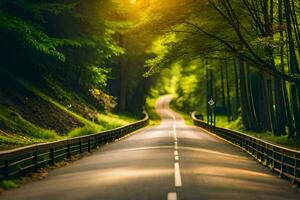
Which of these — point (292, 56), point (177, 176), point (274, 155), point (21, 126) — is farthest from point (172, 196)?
point (292, 56)

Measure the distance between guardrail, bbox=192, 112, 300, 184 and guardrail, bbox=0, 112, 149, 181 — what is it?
25.3 ft

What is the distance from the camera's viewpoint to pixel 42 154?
1877cm

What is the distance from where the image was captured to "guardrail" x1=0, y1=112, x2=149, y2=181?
15.6 metres

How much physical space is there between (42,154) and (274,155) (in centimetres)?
799

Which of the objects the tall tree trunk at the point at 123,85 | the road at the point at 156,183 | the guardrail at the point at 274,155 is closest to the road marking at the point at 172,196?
the road at the point at 156,183

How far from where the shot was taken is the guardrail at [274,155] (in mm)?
16844

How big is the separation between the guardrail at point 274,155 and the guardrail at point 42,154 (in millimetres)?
7712

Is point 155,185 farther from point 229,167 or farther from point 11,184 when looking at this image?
point 229,167

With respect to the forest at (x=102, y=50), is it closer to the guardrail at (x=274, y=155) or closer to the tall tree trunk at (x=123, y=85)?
the guardrail at (x=274, y=155)

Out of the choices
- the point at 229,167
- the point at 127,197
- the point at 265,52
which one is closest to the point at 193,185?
the point at 127,197

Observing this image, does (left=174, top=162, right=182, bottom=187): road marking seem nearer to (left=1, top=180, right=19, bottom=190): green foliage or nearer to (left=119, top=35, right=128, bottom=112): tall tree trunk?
(left=1, top=180, right=19, bottom=190): green foliage

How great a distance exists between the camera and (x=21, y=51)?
37281 millimetres

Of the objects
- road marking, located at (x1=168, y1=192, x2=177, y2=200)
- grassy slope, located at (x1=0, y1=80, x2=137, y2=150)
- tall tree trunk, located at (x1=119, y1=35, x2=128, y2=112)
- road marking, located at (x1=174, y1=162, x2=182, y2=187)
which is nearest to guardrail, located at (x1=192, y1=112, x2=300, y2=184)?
road marking, located at (x1=174, y1=162, x2=182, y2=187)

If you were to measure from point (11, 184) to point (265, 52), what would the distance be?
2003 centimetres
